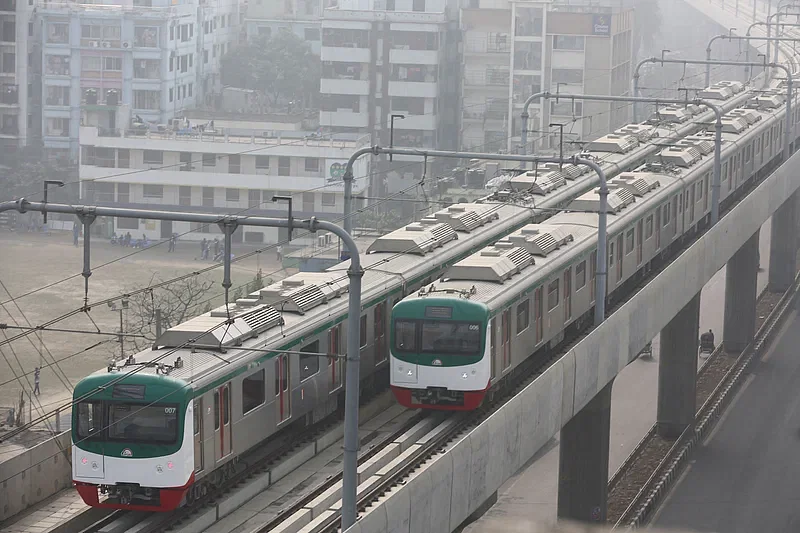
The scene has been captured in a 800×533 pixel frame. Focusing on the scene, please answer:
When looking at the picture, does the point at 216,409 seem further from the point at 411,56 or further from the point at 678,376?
the point at 411,56

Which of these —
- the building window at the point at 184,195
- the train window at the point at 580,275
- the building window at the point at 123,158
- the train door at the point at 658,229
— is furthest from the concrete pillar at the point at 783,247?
the building window at the point at 123,158

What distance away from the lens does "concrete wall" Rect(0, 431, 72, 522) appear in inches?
650

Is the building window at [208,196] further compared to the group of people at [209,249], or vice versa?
the building window at [208,196]

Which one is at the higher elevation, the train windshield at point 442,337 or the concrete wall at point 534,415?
the train windshield at point 442,337

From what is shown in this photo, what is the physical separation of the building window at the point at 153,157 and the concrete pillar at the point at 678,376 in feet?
115

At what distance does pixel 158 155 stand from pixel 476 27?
20171mm

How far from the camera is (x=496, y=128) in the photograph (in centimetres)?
7619

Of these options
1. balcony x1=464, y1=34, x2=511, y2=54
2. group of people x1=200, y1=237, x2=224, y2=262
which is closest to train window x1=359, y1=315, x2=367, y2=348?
group of people x1=200, y1=237, x2=224, y2=262

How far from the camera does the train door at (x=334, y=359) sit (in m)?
19.8

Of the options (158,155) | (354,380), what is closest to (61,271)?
(158,155)

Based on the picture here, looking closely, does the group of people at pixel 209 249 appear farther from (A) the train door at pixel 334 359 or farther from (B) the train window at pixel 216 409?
(B) the train window at pixel 216 409

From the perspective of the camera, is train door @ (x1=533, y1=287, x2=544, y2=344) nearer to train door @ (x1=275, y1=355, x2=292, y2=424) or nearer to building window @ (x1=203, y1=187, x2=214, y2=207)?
train door @ (x1=275, y1=355, x2=292, y2=424)

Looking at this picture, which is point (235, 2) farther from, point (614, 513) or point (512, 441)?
point (512, 441)

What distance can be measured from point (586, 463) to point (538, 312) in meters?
5.67
